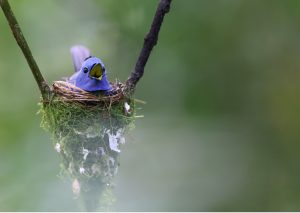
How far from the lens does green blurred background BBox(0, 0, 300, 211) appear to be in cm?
310

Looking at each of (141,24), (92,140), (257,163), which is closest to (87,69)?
(92,140)

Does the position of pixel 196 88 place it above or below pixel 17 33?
above

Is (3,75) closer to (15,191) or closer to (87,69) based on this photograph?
(87,69)

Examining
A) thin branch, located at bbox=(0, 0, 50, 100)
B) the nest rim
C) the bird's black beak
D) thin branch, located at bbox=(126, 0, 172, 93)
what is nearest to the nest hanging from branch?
the nest rim

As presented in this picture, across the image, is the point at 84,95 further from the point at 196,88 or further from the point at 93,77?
the point at 196,88

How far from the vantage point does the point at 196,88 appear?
363 cm

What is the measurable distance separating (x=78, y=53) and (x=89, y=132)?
0.94 meters

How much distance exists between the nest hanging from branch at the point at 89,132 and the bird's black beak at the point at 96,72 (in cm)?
10

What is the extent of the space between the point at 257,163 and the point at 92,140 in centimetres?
136

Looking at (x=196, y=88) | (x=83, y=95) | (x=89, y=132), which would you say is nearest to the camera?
(x=89, y=132)

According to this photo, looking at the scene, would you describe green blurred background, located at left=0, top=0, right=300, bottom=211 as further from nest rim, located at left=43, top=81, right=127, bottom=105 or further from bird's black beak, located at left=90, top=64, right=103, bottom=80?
bird's black beak, located at left=90, top=64, right=103, bottom=80

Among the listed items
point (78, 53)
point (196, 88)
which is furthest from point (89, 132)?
point (196, 88)

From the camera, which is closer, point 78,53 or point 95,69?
point 95,69

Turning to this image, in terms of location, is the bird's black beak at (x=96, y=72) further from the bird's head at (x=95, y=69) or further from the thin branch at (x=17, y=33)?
the thin branch at (x=17, y=33)
